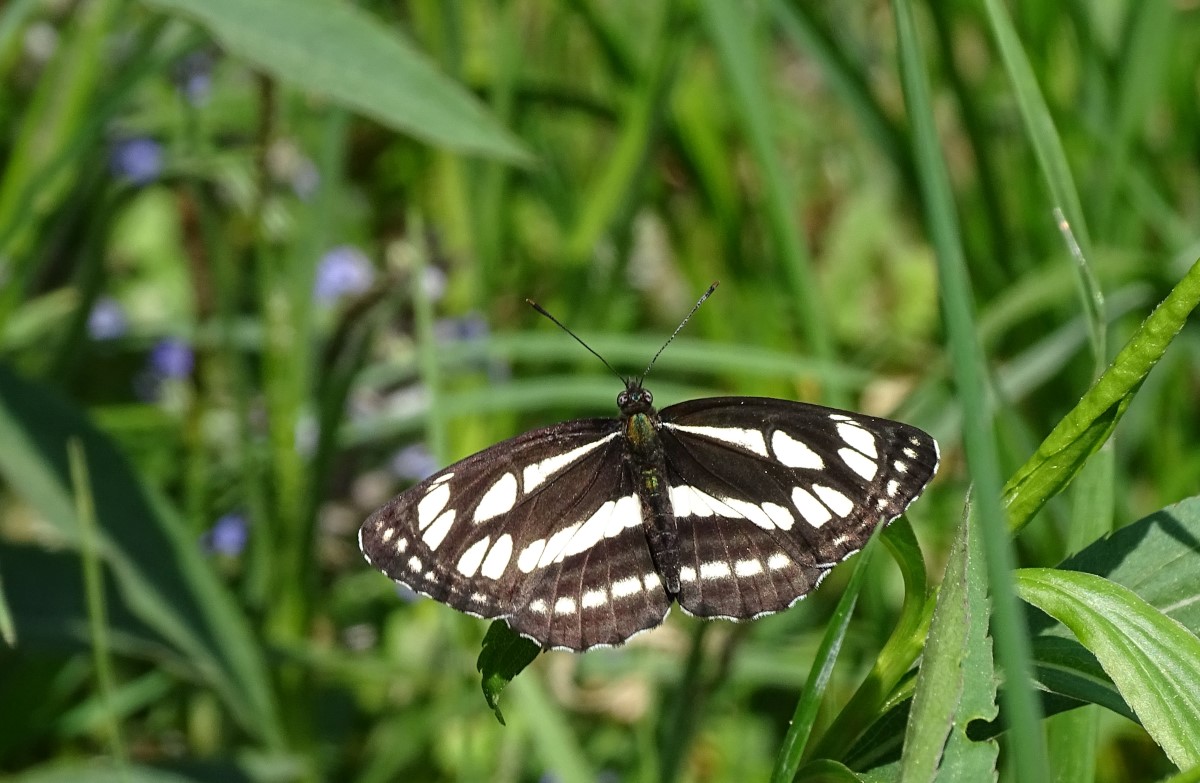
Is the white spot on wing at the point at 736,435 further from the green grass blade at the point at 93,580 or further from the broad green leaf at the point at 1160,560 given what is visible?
the green grass blade at the point at 93,580

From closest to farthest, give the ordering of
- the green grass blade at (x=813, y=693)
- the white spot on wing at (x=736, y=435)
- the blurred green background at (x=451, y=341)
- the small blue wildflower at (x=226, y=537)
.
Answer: the green grass blade at (x=813, y=693) → the white spot on wing at (x=736, y=435) → the blurred green background at (x=451, y=341) → the small blue wildflower at (x=226, y=537)

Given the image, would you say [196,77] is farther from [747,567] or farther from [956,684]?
[956,684]

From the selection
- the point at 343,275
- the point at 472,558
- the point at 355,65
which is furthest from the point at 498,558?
the point at 343,275

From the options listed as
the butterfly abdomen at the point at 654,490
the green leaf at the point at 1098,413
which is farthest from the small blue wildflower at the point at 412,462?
the green leaf at the point at 1098,413

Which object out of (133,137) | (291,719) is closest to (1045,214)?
(291,719)

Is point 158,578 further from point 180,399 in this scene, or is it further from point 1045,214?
point 1045,214

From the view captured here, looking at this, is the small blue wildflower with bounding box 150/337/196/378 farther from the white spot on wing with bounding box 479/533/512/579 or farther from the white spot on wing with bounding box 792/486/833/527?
the white spot on wing with bounding box 792/486/833/527
